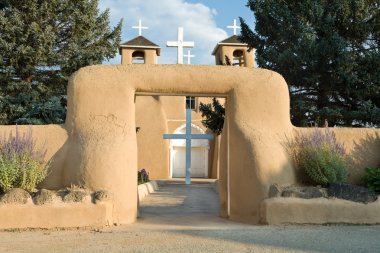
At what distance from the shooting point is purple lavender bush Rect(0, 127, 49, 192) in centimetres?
771

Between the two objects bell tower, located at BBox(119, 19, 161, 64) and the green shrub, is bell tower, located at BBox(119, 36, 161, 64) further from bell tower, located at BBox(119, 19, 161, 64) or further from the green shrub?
the green shrub

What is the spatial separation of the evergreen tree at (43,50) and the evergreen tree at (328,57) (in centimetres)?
726

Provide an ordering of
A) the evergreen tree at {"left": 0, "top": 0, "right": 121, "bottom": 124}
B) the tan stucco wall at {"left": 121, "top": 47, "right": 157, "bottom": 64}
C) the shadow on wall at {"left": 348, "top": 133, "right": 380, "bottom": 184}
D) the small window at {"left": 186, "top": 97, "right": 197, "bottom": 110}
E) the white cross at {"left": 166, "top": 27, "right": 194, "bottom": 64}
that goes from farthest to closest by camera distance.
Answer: the small window at {"left": 186, "top": 97, "right": 197, "bottom": 110} → the tan stucco wall at {"left": 121, "top": 47, "right": 157, "bottom": 64} → the white cross at {"left": 166, "top": 27, "right": 194, "bottom": 64} → the evergreen tree at {"left": 0, "top": 0, "right": 121, "bottom": 124} → the shadow on wall at {"left": 348, "top": 133, "right": 380, "bottom": 184}

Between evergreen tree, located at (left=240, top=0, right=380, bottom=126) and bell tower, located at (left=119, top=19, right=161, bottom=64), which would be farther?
bell tower, located at (left=119, top=19, right=161, bottom=64)

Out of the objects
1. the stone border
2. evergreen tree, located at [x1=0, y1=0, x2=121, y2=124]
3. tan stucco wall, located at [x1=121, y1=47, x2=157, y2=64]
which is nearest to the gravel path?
the stone border

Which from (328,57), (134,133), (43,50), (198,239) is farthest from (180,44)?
(198,239)

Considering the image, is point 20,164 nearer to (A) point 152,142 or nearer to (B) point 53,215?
(B) point 53,215

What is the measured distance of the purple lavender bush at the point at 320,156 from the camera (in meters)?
8.17

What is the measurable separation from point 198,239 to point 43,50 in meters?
12.9

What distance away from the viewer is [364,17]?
14.7 meters

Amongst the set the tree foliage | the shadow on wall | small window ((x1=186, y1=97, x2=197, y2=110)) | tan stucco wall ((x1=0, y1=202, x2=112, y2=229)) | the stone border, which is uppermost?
small window ((x1=186, y1=97, x2=197, y2=110))

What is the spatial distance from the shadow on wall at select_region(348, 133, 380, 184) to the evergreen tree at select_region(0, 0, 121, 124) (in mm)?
10922

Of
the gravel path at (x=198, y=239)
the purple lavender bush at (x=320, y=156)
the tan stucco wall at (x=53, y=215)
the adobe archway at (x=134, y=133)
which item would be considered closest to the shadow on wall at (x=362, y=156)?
the purple lavender bush at (x=320, y=156)

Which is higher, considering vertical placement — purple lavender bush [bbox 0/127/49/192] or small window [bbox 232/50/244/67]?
small window [bbox 232/50/244/67]
